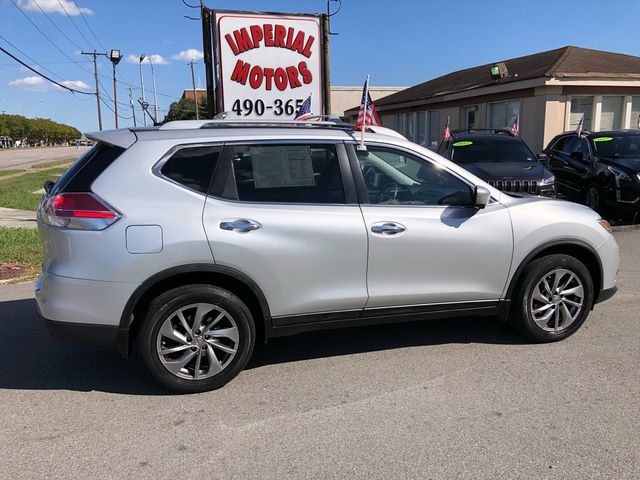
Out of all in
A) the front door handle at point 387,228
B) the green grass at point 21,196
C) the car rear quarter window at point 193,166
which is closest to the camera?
the car rear quarter window at point 193,166

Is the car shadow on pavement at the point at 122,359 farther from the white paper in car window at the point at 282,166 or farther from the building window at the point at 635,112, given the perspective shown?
the building window at the point at 635,112

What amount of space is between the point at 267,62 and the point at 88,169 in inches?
255

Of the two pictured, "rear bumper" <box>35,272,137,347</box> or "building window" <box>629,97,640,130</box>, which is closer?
"rear bumper" <box>35,272,137,347</box>

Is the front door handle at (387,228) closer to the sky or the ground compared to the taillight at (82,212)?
closer to the ground

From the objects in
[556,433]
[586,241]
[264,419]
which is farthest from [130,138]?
[586,241]

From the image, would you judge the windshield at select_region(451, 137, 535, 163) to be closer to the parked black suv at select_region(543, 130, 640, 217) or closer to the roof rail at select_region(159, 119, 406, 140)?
the parked black suv at select_region(543, 130, 640, 217)

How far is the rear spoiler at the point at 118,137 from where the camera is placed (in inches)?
145

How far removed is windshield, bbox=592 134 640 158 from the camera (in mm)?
10703

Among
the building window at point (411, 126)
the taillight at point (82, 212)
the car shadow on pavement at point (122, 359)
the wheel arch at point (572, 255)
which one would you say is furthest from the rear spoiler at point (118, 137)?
the building window at point (411, 126)

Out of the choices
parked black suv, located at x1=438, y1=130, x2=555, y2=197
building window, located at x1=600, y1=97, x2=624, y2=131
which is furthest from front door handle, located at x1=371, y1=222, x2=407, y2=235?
building window, located at x1=600, y1=97, x2=624, y2=131

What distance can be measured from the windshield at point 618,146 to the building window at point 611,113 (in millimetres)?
7537

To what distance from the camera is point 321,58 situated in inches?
385

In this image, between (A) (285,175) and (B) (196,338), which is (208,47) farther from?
(B) (196,338)

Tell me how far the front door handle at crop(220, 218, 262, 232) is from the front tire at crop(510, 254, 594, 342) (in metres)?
2.19
